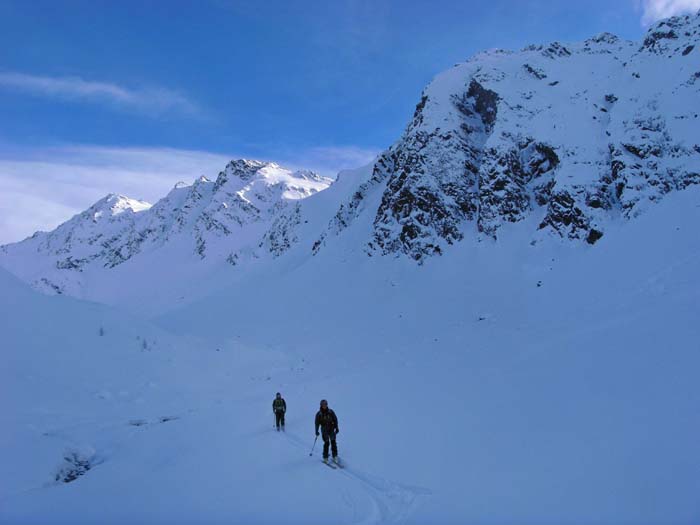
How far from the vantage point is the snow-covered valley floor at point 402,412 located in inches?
261

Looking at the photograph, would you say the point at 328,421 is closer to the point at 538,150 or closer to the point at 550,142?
the point at 550,142

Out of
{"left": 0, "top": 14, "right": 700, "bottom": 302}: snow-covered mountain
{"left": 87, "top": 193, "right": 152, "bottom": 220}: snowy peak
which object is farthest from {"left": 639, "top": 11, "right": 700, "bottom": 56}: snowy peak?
{"left": 87, "top": 193, "right": 152, "bottom": 220}: snowy peak

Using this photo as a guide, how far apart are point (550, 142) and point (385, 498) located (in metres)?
34.8

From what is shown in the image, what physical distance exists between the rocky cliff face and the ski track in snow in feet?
85.8

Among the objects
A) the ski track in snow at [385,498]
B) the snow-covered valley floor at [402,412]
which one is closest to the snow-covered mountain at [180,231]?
the snow-covered valley floor at [402,412]

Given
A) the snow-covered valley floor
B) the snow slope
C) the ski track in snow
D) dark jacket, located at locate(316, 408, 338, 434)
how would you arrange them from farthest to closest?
dark jacket, located at locate(316, 408, 338, 434), the snow slope, the snow-covered valley floor, the ski track in snow

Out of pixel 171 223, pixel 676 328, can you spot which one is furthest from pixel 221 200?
pixel 676 328

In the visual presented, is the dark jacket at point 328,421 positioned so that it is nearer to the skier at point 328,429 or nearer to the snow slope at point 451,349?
the skier at point 328,429

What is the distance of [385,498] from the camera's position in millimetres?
7195

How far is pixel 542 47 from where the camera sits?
5050 centimetres

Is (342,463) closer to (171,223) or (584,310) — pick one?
(584,310)

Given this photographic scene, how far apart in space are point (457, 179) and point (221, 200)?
7229 centimetres

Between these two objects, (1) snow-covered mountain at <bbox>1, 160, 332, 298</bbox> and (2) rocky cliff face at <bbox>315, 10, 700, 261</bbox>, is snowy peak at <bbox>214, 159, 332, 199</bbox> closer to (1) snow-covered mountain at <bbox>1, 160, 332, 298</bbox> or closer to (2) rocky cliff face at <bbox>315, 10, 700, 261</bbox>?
(1) snow-covered mountain at <bbox>1, 160, 332, 298</bbox>

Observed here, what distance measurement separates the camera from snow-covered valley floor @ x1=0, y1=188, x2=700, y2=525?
21.7 feet
